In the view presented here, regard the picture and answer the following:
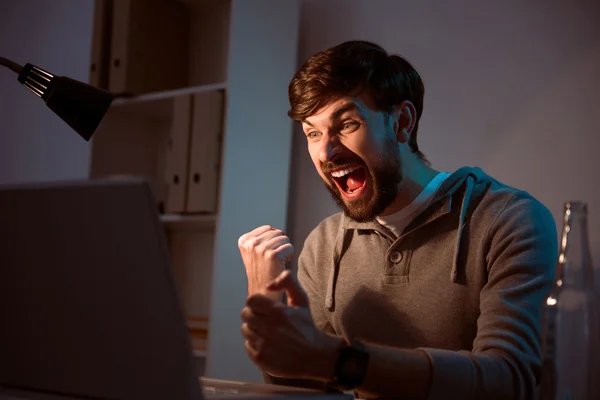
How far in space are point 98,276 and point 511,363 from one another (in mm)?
688

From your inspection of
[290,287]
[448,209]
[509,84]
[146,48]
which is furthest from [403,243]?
[146,48]

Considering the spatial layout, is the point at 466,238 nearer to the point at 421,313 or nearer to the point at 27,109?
the point at 421,313

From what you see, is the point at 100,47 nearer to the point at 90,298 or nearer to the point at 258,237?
the point at 258,237

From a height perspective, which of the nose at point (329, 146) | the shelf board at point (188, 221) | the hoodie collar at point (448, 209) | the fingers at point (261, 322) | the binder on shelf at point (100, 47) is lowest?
the fingers at point (261, 322)

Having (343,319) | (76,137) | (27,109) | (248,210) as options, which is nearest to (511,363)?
(343,319)

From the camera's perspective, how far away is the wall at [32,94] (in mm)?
2777

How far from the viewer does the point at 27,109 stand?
306cm

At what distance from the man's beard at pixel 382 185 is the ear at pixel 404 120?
0.04 meters

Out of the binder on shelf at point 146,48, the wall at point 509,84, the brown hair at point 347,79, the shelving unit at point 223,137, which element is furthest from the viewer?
the binder on shelf at point 146,48

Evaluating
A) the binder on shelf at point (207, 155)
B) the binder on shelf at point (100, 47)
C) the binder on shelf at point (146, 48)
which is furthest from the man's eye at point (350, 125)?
the binder on shelf at point (100, 47)

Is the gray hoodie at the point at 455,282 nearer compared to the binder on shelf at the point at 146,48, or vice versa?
the gray hoodie at the point at 455,282

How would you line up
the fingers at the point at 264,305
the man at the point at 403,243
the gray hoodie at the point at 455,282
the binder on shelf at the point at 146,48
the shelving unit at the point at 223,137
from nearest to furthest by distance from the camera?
the fingers at the point at 264,305 < the gray hoodie at the point at 455,282 < the man at the point at 403,243 < the shelving unit at the point at 223,137 < the binder on shelf at the point at 146,48

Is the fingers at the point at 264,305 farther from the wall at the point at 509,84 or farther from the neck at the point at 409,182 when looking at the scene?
the wall at the point at 509,84

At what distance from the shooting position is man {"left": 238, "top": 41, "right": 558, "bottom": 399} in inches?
45.6
